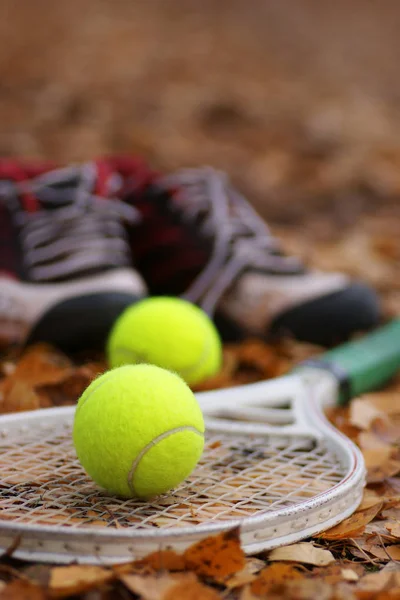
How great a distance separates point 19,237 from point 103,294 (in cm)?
40

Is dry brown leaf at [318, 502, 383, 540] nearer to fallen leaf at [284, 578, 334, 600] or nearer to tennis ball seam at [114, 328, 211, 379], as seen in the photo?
fallen leaf at [284, 578, 334, 600]

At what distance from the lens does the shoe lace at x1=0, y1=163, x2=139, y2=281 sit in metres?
2.13

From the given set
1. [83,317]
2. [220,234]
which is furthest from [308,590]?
[220,234]

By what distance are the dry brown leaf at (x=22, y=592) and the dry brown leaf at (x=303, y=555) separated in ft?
1.11

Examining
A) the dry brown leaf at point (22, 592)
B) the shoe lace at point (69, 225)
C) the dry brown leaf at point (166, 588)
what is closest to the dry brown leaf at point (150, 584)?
the dry brown leaf at point (166, 588)

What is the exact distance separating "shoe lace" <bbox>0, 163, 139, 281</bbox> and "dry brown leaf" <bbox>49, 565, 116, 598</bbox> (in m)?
1.27

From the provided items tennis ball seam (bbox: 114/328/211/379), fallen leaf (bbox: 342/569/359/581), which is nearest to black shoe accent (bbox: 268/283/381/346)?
tennis ball seam (bbox: 114/328/211/379)

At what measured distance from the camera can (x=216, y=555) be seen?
97 centimetres

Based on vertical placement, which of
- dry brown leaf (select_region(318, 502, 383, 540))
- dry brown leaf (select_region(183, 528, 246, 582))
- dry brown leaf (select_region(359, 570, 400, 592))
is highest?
dry brown leaf (select_region(183, 528, 246, 582))

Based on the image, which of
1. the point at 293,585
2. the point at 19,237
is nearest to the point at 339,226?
the point at 19,237

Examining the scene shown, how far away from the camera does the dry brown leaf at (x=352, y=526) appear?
113 centimetres

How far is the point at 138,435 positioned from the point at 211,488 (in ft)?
0.57

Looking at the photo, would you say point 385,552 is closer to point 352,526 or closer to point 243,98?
point 352,526

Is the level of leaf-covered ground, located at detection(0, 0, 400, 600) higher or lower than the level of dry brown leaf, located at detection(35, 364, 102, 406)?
higher
